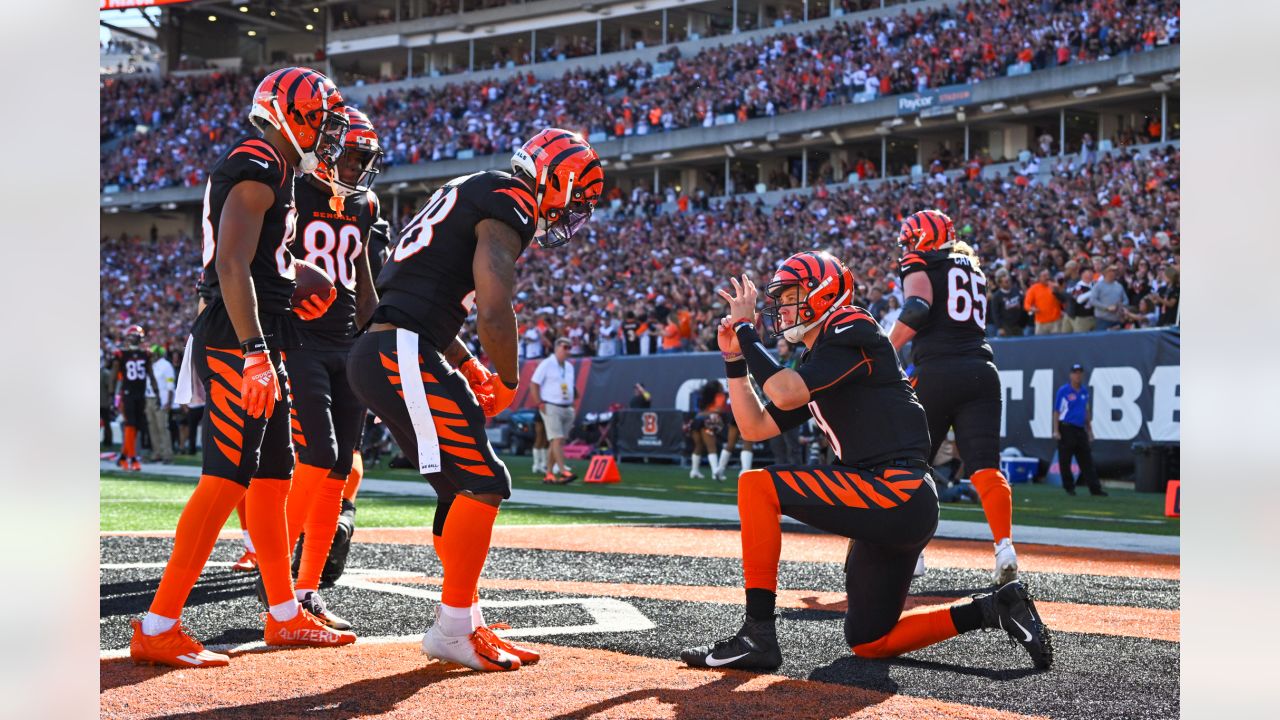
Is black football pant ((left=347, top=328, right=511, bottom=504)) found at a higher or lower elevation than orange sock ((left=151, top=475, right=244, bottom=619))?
higher

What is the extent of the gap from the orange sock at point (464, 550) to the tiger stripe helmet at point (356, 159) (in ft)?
6.27

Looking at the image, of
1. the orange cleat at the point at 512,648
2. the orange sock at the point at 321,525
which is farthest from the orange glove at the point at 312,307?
the orange cleat at the point at 512,648

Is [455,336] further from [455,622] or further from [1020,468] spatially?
[1020,468]

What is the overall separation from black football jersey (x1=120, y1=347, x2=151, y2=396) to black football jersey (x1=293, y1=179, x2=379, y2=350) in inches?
522

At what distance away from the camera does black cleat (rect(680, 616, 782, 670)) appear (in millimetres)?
4426

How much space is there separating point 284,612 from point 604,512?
7214mm

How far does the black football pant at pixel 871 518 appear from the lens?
4598 mm

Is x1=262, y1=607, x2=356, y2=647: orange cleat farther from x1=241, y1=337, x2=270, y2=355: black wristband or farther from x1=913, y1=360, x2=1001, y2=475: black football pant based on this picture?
x1=913, y1=360, x2=1001, y2=475: black football pant

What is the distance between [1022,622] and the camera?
448 cm

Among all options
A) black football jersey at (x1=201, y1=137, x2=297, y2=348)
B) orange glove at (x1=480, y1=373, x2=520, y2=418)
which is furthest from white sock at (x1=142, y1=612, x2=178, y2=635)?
orange glove at (x1=480, y1=373, x2=520, y2=418)

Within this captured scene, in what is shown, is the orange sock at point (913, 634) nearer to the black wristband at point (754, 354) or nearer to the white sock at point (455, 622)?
the black wristband at point (754, 354)

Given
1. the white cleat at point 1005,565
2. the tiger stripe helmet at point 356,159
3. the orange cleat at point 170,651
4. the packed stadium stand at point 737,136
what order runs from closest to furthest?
the orange cleat at point 170,651 < the tiger stripe helmet at point 356,159 < the white cleat at point 1005,565 < the packed stadium stand at point 737,136

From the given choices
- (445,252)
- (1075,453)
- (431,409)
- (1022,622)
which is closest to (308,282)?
(445,252)
